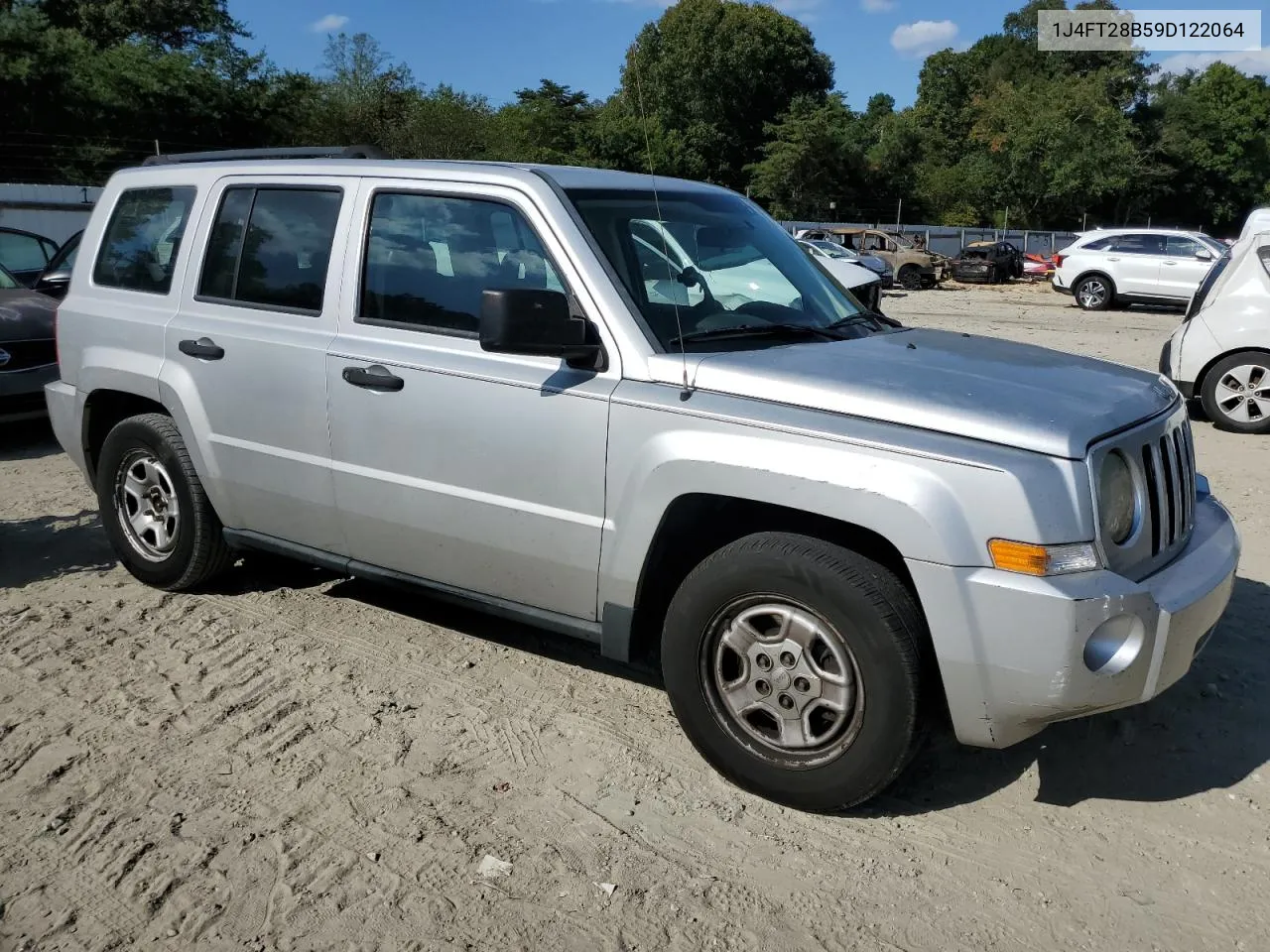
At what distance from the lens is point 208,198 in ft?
15.7

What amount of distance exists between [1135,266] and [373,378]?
2161 cm

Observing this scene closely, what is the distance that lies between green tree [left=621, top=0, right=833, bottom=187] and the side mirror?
55.9 metres

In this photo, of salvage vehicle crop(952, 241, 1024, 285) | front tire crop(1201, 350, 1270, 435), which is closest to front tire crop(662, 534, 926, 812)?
front tire crop(1201, 350, 1270, 435)

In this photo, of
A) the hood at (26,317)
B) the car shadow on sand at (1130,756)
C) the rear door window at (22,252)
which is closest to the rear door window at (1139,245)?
the rear door window at (22,252)

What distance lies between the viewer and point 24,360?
8.42m

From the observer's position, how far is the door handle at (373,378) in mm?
4012

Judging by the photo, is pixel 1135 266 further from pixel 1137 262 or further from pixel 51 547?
pixel 51 547

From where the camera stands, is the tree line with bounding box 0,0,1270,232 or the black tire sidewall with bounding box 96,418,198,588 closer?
the black tire sidewall with bounding box 96,418,198,588

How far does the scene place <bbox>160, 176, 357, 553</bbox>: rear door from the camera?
4.31 meters

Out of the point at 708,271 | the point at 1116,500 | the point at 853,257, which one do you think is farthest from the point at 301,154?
the point at 853,257

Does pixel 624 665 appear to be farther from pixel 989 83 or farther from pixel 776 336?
pixel 989 83

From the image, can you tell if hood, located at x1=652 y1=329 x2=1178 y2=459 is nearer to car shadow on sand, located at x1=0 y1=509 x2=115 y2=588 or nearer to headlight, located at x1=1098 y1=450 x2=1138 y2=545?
headlight, located at x1=1098 y1=450 x2=1138 y2=545

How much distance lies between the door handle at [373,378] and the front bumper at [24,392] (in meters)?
5.45

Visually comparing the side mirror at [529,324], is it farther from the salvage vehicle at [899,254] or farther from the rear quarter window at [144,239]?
the salvage vehicle at [899,254]
